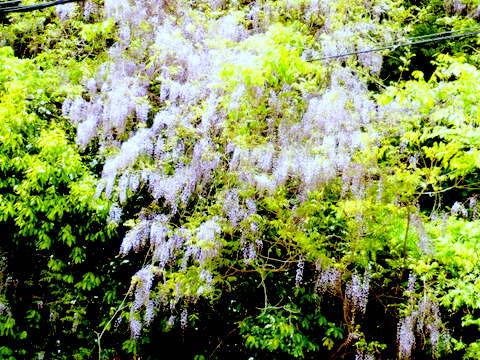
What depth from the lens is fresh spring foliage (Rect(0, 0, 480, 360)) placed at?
15.1ft

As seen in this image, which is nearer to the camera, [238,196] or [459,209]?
[238,196]

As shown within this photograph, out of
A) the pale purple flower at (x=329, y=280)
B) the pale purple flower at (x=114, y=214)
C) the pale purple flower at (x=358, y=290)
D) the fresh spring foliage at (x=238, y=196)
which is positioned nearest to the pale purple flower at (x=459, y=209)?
the fresh spring foliage at (x=238, y=196)

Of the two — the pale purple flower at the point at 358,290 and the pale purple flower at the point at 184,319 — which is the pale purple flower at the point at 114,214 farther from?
the pale purple flower at the point at 358,290

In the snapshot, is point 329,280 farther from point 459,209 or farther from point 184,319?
point 459,209

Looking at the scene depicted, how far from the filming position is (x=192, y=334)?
5852mm

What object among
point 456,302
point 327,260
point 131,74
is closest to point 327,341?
point 327,260

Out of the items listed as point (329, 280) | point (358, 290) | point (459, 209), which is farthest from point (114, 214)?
point (459, 209)

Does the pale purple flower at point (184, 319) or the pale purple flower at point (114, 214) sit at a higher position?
the pale purple flower at point (114, 214)

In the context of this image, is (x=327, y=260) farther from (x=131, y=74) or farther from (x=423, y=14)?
(x=423, y=14)

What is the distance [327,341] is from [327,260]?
1058mm

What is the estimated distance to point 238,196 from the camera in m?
5.12

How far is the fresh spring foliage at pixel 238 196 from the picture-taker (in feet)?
15.1

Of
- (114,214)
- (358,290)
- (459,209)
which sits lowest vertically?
(358,290)

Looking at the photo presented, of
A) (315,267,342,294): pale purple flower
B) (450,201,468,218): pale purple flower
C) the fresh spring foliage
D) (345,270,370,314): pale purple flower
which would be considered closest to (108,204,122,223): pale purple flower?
the fresh spring foliage
